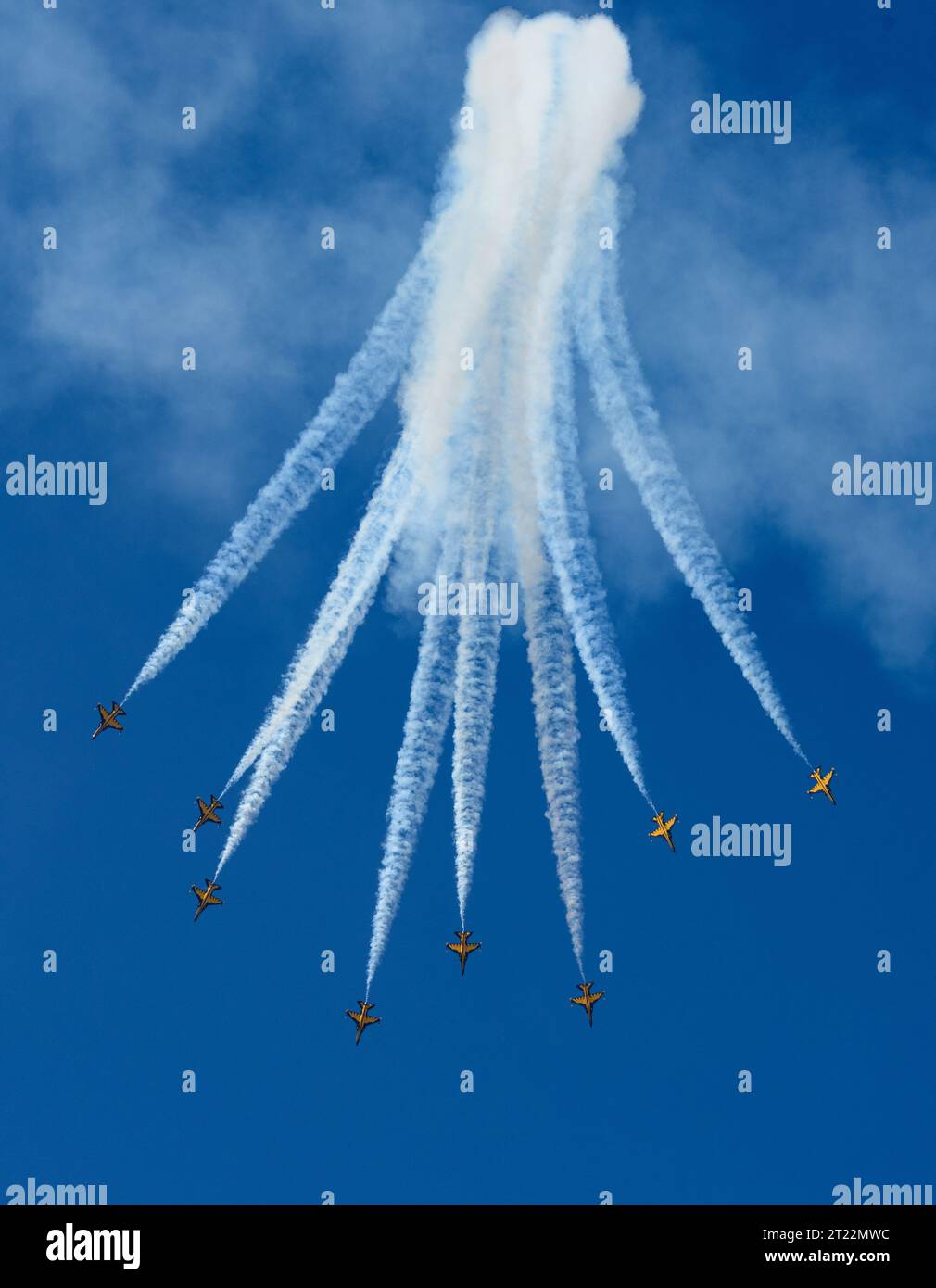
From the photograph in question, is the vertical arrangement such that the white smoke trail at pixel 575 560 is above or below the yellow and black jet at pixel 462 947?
above

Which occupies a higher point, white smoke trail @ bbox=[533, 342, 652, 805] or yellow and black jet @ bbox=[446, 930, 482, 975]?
white smoke trail @ bbox=[533, 342, 652, 805]

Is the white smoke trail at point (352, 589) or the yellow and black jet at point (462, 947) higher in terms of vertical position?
the white smoke trail at point (352, 589)

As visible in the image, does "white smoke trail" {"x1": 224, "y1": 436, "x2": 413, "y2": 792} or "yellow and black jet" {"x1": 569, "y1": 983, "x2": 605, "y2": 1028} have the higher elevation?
"white smoke trail" {"x1": 224, "y1": 436, "x2": 413, "y2": 792}

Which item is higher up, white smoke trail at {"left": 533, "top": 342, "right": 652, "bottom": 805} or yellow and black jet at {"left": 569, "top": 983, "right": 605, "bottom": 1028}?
white smoke trail at {"left": 533, "top": 342, "right": 652, "bottom": 805}

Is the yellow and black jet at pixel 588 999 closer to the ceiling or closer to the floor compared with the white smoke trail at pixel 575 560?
closer to the floor

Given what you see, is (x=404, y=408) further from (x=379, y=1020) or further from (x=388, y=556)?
(x=379, y=1020)

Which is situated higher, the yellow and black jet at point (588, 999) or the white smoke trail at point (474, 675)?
the white smoke trail at point (474, 675)

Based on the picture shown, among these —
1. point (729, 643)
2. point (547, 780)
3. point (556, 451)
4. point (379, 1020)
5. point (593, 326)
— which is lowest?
point (379, 1020)
